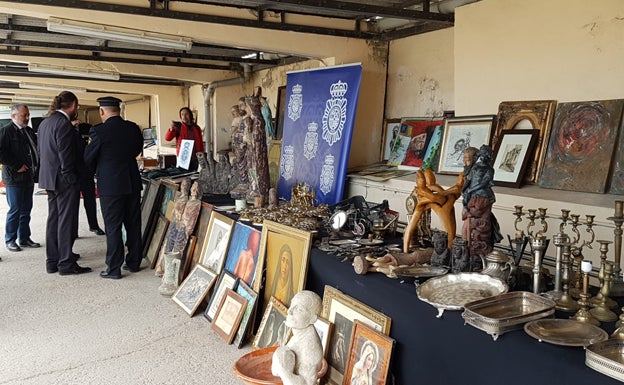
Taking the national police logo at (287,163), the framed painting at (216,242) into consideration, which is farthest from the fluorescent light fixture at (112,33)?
the framed painting at (216,242)

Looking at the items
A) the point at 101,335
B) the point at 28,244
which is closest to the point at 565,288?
the point at 101,335

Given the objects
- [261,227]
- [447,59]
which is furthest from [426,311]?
[447,59]

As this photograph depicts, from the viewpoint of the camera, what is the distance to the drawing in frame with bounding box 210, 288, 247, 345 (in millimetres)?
3014

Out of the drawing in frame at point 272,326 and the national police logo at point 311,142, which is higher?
the national police logo at point 311,142

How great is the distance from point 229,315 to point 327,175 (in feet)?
6.26

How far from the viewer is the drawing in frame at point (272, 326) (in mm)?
2713

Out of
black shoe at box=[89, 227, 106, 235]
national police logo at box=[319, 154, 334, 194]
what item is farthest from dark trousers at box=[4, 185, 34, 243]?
national police logo at box=[319, 154, 334, 194]

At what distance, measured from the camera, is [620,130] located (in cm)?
294

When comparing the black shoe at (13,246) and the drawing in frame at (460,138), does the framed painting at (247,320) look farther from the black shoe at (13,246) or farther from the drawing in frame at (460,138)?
the black shoe at (13,246)

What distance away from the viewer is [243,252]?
3348mm

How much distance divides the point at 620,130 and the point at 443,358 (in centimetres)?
201

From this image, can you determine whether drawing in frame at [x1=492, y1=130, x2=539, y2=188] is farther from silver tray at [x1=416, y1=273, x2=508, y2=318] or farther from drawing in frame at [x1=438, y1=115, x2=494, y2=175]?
silver tray at [x1=416, y1=273, x2=508, y2=318]

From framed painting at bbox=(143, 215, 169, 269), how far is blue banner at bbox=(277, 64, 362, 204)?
1207 millimetres

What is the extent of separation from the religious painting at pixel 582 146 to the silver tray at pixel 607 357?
1762 mm
